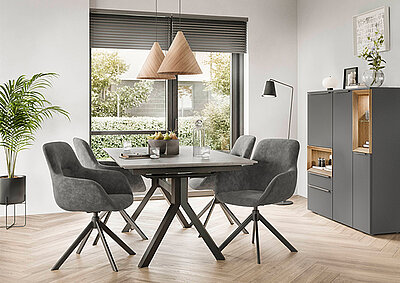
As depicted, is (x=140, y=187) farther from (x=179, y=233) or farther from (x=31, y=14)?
(x=31, y=14)

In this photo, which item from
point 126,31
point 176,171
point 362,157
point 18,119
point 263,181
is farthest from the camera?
point 126,31

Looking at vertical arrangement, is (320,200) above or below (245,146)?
below

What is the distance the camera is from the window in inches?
248

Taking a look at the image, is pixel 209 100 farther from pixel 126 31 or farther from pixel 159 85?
pixel 126 31

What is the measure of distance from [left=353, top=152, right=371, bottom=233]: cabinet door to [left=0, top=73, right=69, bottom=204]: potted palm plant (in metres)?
3.43

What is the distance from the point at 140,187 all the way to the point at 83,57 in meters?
Answer: 1.99

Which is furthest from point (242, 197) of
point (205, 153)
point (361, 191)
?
point (361, 191)

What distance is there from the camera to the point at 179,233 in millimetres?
4664

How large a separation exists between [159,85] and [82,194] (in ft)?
10.8

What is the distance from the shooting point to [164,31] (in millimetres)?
6473

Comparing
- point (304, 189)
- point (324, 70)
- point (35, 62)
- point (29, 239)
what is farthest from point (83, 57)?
point (304, 189)

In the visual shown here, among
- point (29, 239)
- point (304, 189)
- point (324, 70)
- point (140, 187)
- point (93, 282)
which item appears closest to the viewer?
point (93, 282)

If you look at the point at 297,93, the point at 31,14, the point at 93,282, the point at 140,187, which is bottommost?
the point at 93,282

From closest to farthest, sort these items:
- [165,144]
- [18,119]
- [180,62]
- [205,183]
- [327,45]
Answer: [180,62] → [165,144] → [205,183] → [18,119] → [327,45]
